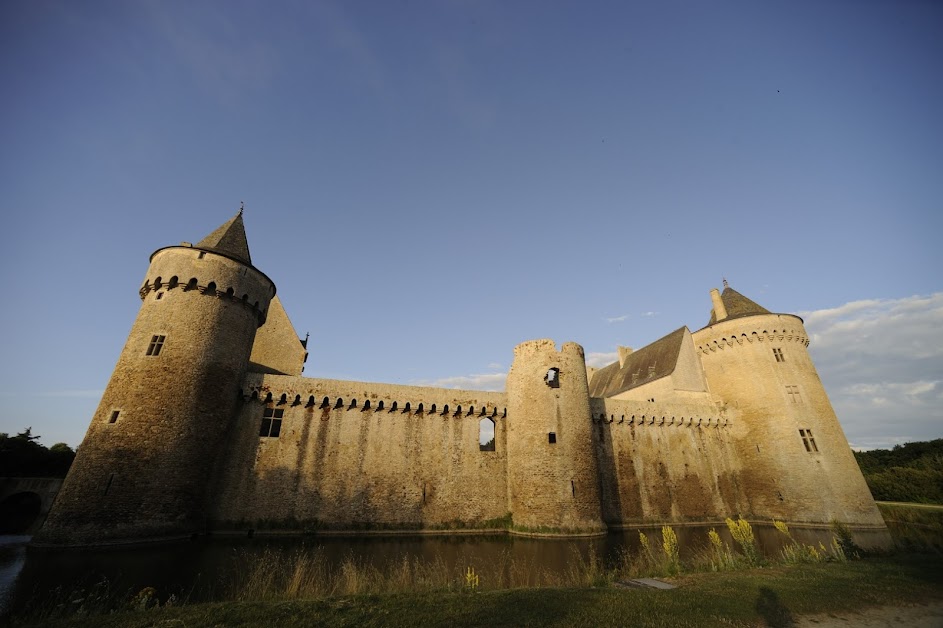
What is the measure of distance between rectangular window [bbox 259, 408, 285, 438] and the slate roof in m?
23.6

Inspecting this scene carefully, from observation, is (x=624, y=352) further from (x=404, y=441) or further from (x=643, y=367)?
(x=404, y=441)

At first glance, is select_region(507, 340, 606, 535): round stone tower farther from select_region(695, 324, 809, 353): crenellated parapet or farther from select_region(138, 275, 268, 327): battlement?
select_region(138, 275, 268, 327): battlement

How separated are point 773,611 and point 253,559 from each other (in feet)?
42.3

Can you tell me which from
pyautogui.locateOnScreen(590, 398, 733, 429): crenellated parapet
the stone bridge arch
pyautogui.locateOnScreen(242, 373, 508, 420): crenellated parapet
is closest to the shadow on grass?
pyautogui.locateOnScreen(242, 373, 508, 420): crenellated parapet

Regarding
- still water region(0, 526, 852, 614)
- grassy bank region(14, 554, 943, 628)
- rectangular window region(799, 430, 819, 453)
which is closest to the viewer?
grassy bank region(14, 554, 943, 628)

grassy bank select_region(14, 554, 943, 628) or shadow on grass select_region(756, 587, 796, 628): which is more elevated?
grassy bank select_region(14, 554, 943, 628)

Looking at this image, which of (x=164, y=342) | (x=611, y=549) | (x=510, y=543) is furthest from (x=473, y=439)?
(x=164, y=342)

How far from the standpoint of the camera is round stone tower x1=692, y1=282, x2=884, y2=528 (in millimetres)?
21891

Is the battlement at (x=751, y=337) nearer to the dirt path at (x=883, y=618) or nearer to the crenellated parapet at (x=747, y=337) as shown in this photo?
the crenellated parapet at (x=747, y=337)

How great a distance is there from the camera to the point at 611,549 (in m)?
15.2

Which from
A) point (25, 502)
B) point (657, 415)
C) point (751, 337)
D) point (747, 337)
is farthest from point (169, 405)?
point (751, 337)

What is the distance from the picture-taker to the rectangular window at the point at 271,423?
18091 mm

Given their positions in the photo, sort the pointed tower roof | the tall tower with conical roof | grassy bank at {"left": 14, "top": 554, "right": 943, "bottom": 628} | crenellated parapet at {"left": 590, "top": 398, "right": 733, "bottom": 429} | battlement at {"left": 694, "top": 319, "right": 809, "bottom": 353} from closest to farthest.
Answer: grassy bank at {"left": 14, "top": 554, "right": 943, "bottom": 628} < the tall tower with conical roof < crenellated parapet at {"left": 590, "top": 398, "right": 733, "bottom": 429} < battlement at {"left": 694, "top": 319, "right": 809, "bottom": 353} < the pointed tower roof

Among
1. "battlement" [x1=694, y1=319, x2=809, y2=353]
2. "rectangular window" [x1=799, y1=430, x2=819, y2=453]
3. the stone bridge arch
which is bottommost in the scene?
the stone bridge arch
